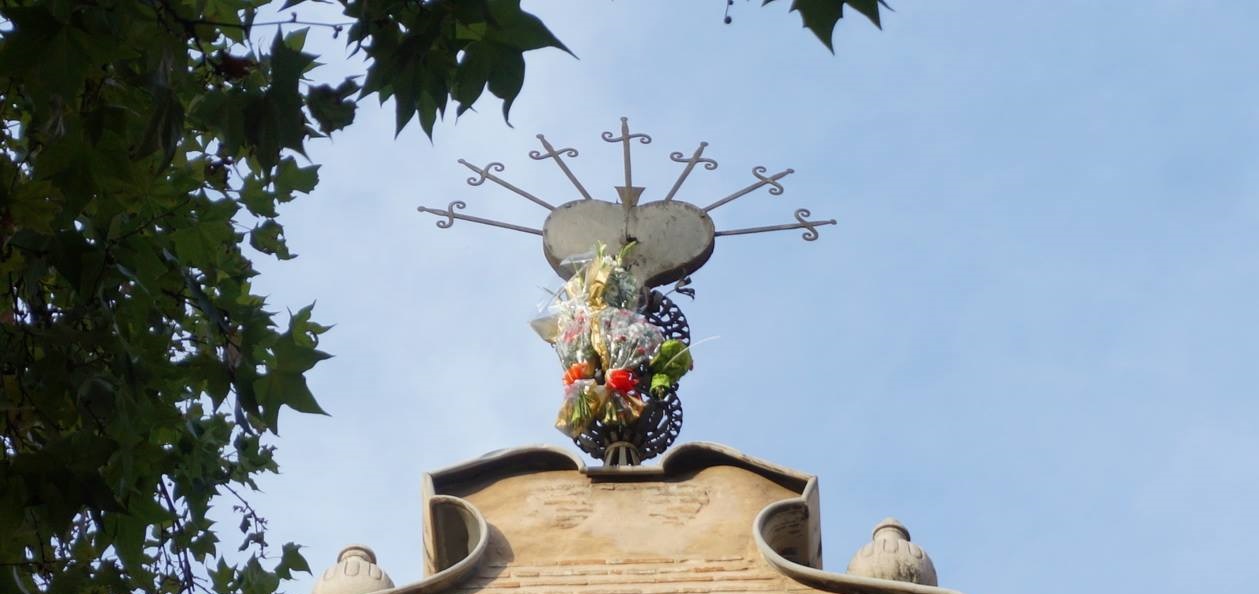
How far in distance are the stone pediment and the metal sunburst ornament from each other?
0.54 meters

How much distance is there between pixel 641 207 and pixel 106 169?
21.0 ft

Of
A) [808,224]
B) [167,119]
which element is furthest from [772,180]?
[167,119]

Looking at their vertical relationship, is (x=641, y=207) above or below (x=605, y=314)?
above

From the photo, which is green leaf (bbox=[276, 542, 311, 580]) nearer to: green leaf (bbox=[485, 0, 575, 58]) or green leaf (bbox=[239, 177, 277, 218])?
green leaf (bbox=[239, 177, 277, 218])

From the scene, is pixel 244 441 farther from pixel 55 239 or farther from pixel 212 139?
pixel 55 239

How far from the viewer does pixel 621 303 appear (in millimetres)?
11398

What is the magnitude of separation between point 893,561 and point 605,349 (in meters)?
2.04

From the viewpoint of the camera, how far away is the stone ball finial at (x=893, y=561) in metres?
9.66

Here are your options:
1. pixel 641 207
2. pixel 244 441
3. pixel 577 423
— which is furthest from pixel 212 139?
pixel 641 207

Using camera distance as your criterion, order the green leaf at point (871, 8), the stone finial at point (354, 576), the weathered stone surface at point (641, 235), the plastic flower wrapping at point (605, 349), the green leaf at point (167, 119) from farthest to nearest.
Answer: the weathered stone surface at point (641, 235) → the plastic flower wrapping at point (605, 349) → the stone finial at point (354, 576) → the green leaf at point (167, 119) → the green leaf at point (871, 8)

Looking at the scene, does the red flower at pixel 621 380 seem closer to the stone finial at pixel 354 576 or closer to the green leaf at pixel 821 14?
the stone finial at pixel 354 576

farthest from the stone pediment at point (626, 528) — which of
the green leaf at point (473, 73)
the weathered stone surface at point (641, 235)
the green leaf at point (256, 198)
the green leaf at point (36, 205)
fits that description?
the green leaf at point (473, 73)

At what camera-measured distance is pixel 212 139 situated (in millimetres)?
7535

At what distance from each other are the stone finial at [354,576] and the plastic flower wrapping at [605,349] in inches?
56.7
